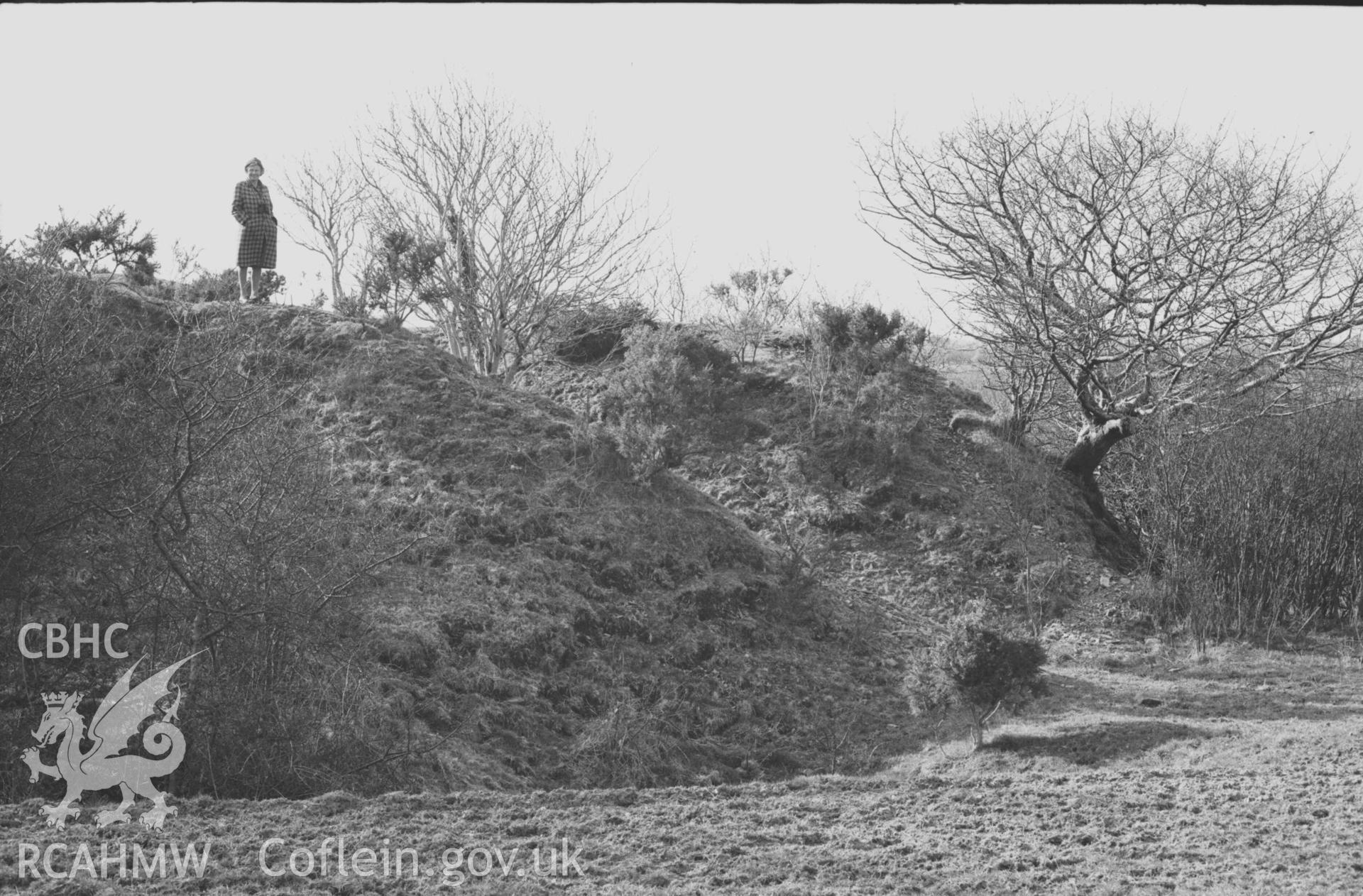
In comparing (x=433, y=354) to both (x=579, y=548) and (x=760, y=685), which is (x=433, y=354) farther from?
(x=760, y=685)

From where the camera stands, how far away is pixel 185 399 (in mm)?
6902

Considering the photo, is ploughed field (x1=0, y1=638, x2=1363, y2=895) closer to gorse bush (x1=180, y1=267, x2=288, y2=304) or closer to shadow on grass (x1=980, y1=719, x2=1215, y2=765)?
shadow on grass (x1=980, y1=719, x2=1215, y2=765)

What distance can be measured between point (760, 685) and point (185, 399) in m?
4.98

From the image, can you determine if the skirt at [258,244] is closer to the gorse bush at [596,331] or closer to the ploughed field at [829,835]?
the gorse bush at [596,331]

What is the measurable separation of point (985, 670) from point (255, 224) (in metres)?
10.1

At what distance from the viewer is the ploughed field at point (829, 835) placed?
4.50 m

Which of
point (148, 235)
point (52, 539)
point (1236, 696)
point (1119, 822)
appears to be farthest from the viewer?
point (148, 235)

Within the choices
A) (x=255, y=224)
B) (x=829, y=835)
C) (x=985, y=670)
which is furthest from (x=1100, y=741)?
(x=255, y=224)

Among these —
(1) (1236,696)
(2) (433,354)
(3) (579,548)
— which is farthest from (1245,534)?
(2) (433,354)

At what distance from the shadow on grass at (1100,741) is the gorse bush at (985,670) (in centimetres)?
24

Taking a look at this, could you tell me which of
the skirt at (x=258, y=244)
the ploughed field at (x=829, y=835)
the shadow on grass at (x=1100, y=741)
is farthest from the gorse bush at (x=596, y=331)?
the ploughed field at (x=829, y=835)

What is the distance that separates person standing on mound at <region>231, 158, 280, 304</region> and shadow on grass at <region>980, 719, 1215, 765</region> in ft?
33.0

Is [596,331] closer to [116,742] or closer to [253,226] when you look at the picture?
[253,226]

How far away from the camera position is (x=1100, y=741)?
7930 mm
